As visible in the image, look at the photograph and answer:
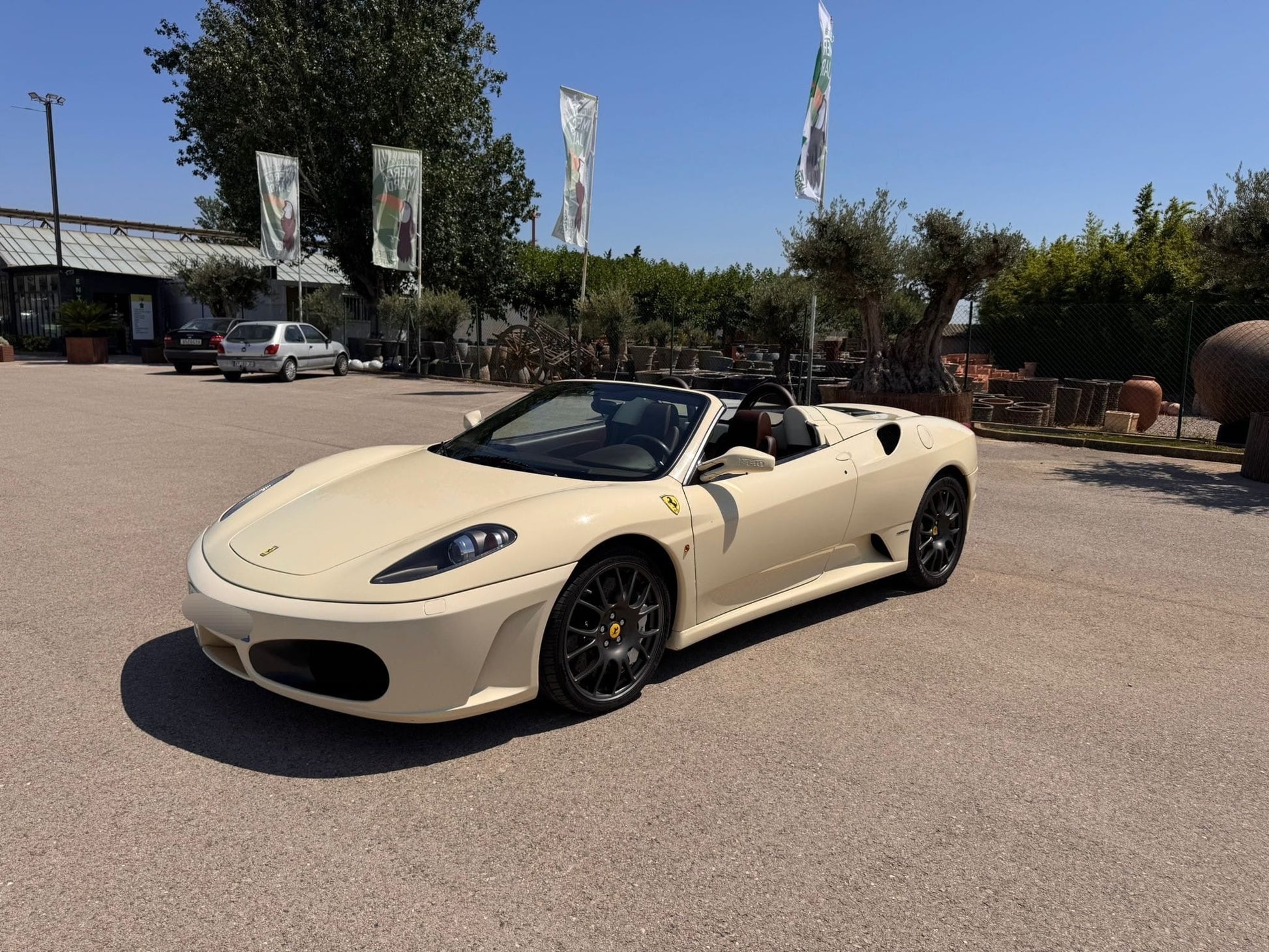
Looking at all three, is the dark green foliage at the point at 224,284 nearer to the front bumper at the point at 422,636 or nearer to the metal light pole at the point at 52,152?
the metal light pole at the point at 52,152

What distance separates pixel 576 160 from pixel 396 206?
5944 mm

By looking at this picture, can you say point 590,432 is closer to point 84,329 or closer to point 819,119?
A: point 819,119

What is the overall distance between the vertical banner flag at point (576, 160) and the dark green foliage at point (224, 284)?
58.3ft

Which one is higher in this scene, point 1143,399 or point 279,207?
point 279,207

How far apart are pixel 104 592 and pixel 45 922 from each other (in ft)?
10.2

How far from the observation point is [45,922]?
235cm

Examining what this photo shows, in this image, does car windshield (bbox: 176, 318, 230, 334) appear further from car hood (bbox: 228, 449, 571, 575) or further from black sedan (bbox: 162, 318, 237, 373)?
car hood (bbox: 228, 449, 571, 575)

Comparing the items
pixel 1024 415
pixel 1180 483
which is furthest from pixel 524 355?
pixel 1180 483

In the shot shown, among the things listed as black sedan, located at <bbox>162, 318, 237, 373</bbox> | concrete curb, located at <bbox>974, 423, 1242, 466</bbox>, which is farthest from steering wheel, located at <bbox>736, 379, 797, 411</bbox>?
black sedan, located at <bbox>162, 318, 237, 373</bbox>

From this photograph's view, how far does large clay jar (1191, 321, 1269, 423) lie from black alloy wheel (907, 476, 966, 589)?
9.94 metres

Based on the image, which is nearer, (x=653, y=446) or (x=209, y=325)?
(x=653, y=446)

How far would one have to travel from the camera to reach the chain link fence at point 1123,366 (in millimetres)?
13789

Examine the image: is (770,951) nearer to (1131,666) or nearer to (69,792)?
(69,792)

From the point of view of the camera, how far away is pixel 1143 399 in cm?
1648
